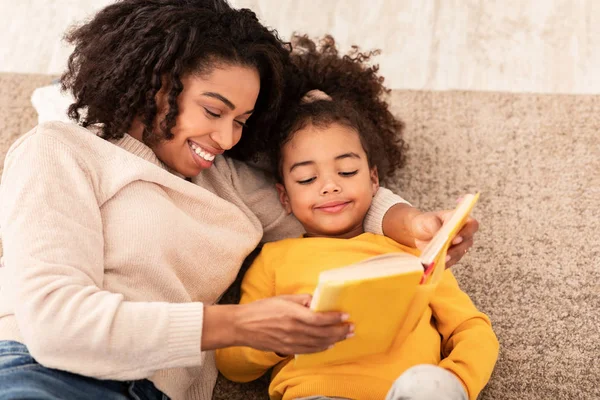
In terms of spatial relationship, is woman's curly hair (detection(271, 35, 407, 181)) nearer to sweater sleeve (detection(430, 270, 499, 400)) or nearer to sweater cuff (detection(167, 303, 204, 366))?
sweater sleeve (detection(430, 270, 499, 400))

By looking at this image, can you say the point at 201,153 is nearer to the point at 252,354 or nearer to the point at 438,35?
the point at 252,354

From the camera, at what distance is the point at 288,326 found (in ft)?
3.18

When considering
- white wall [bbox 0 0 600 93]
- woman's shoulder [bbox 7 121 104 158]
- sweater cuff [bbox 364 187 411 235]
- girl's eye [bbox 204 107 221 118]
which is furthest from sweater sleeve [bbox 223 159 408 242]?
white wall [bbox 0 0 600 93]

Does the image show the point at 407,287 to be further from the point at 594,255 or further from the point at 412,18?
the point at 412,18

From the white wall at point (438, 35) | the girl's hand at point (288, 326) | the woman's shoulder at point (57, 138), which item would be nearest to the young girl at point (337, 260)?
the girl's hand at point (288, 326)

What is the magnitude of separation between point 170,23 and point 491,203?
92 cm

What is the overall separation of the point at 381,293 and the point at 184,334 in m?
0.32

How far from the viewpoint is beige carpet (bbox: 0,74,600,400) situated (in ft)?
4.48

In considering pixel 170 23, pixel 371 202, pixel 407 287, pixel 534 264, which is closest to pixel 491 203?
pixel 534 264

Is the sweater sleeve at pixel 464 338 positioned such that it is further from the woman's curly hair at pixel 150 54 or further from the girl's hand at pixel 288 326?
the woman's curly hair at pixel 150 54

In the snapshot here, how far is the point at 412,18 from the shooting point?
213 cm

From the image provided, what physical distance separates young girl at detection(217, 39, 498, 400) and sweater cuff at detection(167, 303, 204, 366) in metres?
0.26

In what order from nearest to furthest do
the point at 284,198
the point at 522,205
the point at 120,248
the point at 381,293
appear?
the point at 381,293
the point at 120,248
the point at 284,198
the point at 522,205

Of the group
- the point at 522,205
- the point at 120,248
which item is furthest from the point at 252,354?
the point at 522,205
